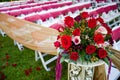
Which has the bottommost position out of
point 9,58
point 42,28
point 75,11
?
point 9,58

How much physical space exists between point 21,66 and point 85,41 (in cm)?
276

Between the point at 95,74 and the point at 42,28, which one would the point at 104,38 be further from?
the point at 42,28

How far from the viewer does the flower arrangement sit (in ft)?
7.78

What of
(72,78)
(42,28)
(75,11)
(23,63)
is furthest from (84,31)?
(75,11)

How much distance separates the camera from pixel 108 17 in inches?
258

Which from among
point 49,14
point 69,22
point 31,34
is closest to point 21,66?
point 31,34

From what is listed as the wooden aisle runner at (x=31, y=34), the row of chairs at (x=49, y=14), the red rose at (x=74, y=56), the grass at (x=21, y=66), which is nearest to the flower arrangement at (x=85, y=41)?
the red rose at (x=74, y=56)

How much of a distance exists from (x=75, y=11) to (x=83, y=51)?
5183 mm

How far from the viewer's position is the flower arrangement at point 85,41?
2.37 metres

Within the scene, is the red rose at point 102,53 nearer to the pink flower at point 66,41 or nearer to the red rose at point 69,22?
the pink flower at point 66,41

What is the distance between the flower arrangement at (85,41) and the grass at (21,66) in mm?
1884

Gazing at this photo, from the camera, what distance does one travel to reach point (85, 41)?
242 centimetres

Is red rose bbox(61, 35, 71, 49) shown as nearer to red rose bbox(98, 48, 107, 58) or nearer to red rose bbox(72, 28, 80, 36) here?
red rose bbox(72, 28, 80, 36)

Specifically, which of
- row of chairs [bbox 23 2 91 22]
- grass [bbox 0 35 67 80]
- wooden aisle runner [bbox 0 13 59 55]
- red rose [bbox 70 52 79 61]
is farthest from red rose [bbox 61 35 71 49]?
row of chairs [bbox 23 2 91 22]
